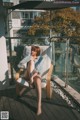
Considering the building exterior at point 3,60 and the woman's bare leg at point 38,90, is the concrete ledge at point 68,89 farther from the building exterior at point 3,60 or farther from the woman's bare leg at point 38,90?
the building exterior at point 3,60

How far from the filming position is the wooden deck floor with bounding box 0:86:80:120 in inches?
200

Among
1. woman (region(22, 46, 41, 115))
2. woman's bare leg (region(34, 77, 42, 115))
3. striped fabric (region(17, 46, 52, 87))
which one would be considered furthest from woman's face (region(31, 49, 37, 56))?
woman's bare leg (region(34, 77, 42, 115))

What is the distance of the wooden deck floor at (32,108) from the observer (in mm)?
5070

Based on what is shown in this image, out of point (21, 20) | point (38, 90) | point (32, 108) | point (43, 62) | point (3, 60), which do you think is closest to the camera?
point (38, 90)

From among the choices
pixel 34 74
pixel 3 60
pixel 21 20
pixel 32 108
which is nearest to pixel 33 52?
pixel 34 74

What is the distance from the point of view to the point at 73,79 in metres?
7.22

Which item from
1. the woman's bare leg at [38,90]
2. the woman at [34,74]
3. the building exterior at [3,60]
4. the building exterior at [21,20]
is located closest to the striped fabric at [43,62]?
the woman at [34,74]

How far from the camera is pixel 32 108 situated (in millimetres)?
5484

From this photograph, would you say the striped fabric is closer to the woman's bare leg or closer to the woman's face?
the woman's face

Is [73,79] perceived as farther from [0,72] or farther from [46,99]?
[0,72]

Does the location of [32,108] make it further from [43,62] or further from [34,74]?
[43,62]

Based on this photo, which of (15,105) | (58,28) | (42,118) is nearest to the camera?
(42,118)

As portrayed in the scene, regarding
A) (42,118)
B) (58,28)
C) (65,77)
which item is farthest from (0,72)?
(58,28)

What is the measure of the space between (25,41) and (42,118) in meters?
3.64
